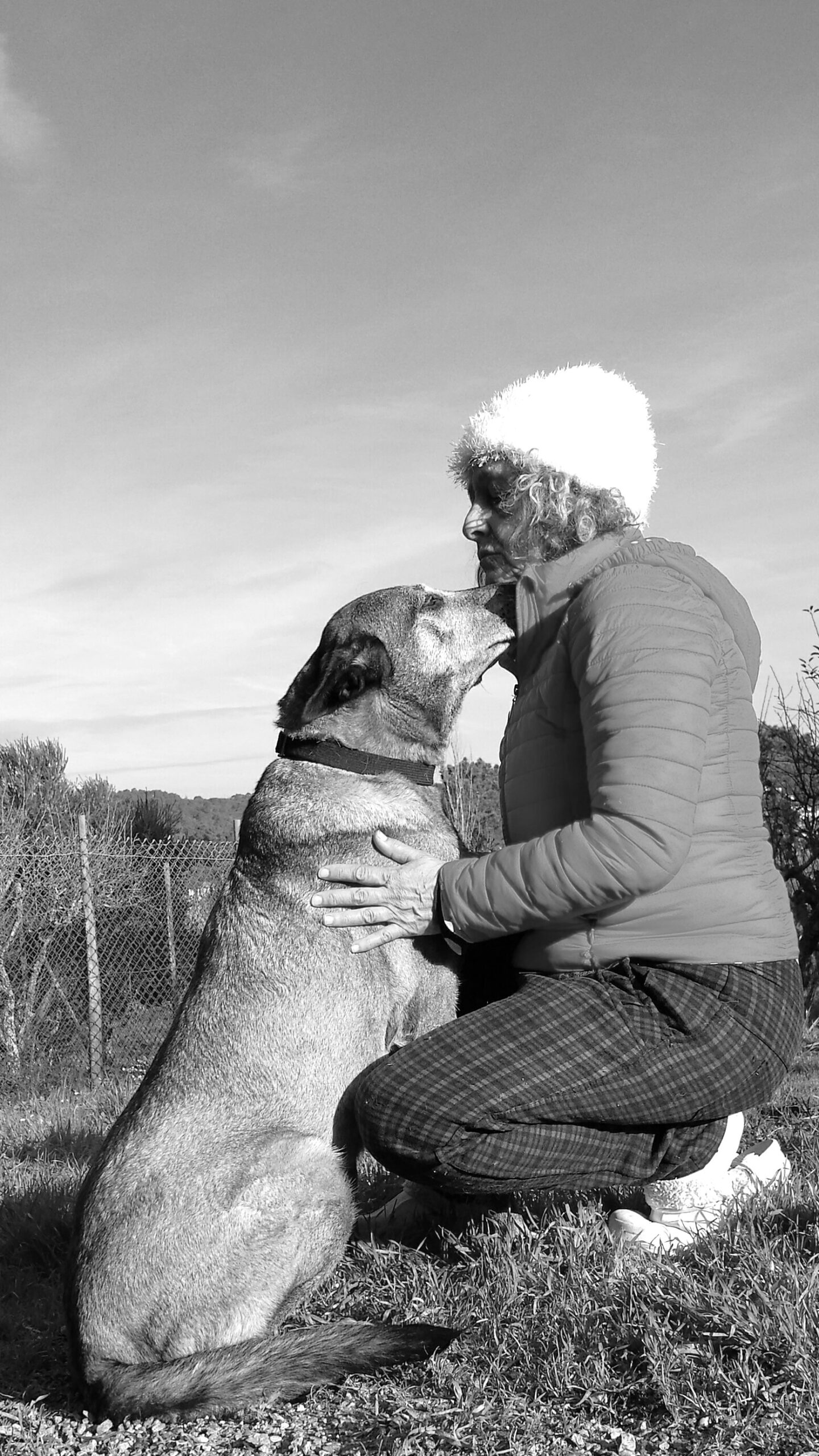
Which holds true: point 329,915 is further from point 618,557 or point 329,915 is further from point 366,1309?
point 618,557

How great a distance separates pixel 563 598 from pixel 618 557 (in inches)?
8.7

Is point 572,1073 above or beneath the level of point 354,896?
beneath

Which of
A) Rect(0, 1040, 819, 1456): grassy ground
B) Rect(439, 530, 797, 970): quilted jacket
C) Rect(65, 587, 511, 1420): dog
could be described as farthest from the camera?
Rect(439, 530, 797, 970): quilted jacket

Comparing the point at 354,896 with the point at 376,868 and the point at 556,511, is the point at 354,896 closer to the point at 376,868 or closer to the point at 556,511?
the point at 376,868

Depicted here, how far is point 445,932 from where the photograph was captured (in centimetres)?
351

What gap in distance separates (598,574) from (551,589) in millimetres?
186

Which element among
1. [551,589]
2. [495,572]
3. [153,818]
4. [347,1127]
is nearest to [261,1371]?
[347,1127]

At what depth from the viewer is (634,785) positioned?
302 cm

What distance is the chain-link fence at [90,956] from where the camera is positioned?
1009 centimetres

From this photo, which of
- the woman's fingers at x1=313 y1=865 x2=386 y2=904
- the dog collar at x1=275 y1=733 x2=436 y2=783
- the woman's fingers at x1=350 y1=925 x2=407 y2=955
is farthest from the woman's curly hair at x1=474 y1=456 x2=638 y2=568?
the woman's fingers at x1=350 y1=925 x2=407 y2=955

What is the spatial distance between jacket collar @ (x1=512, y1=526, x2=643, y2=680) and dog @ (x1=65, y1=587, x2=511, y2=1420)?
1.12 ft

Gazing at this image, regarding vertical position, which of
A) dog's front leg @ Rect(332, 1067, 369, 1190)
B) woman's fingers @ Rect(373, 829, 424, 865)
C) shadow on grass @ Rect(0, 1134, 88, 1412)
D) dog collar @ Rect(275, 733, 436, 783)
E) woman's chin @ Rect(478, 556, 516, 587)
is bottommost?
shadow on grass @ Rect(0, 1134, 88, 1412)

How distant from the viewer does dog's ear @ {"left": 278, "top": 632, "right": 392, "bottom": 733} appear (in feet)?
12.7

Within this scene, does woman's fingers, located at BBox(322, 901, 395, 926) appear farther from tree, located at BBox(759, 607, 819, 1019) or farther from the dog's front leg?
tree, located at BBox(759, 607, 819, 1019)
